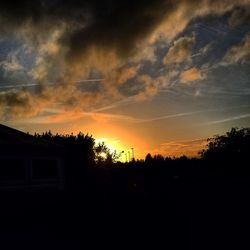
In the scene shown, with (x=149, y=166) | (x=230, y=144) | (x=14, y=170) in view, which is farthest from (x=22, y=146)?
(x=230, y=144)

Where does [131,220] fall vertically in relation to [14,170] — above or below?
below

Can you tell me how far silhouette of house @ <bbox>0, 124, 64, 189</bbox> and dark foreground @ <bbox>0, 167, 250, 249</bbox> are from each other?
1258mm

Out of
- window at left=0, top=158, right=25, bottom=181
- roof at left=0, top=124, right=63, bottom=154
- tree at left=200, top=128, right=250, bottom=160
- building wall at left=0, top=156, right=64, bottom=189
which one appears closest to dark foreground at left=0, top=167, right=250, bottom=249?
building wall at left=0, top=156, right=64, bottom=189

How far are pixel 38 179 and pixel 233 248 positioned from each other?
17.4m

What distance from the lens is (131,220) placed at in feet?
46.3

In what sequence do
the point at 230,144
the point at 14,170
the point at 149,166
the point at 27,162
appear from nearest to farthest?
the point at 27,162
the point at 14,170
the point at 149,166
the point at 230,144

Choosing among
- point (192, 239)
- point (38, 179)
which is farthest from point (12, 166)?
point (192, 239)

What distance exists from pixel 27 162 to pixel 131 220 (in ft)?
39.9

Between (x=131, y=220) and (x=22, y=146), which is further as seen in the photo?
(x=22, y=146)

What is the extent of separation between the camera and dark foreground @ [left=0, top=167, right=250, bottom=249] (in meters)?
11.3

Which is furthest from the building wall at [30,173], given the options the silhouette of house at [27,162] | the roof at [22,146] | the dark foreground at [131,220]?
the dark foreground at [131,220]

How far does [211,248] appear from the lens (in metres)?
10.4

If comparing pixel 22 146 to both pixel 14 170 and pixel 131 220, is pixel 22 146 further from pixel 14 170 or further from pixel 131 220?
pixel 131 220

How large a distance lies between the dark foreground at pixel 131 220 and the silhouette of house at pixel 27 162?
1.26 m
